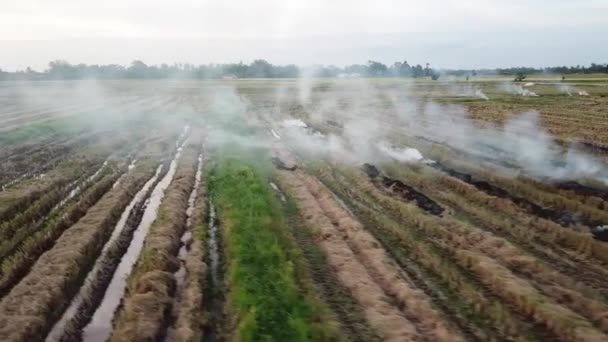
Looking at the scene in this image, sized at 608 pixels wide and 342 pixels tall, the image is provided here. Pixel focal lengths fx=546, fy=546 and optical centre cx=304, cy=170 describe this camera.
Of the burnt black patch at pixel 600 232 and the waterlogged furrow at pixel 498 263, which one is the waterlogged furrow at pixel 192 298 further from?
the burnt black patch at pixel 600 232

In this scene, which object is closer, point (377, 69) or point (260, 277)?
point (260, 277)

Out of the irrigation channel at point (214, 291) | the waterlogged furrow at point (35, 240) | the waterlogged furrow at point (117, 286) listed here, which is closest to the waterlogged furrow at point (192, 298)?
the irrigation channel at point (214, 291)

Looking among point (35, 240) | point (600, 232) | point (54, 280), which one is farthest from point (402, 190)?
point (54, 280)

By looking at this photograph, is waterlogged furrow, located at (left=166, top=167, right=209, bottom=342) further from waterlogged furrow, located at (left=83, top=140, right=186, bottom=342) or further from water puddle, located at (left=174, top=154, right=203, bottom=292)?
waterlogged furrow, located at (left=83, top=140, right=186, bottom=342)

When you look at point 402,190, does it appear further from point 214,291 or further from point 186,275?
point 214,291

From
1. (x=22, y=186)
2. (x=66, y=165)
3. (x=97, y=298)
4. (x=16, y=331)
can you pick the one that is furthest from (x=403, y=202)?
(x=66, y=165)

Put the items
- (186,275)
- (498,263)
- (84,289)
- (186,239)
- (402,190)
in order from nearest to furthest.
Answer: (84,289) < (186,275) < (498,263) < (186,239) < (402,190)

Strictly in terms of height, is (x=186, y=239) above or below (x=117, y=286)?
above
